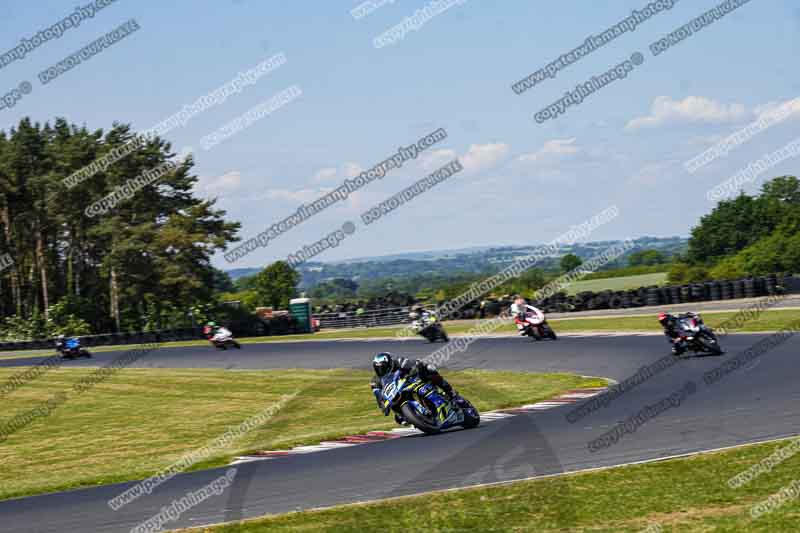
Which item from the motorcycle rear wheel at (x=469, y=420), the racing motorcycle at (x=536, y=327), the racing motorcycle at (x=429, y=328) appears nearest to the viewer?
the motorcycle rear wheel at (x=469, y=420)

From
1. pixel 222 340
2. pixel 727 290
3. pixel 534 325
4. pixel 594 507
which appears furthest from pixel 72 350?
pixel 594 507

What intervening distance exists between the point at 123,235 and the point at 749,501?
53.1 metres

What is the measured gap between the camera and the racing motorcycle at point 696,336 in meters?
20.3

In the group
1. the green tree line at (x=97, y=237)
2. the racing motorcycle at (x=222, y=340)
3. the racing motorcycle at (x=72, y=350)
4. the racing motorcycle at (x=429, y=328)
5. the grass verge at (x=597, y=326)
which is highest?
the green tree line at (x=97, y=237)

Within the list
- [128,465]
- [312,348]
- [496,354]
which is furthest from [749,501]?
[312,348]

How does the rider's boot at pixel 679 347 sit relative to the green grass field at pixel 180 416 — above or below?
below

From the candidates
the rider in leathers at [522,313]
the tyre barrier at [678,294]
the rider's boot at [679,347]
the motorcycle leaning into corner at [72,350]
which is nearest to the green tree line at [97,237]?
the motorcycle leaning into corner at [72,350]

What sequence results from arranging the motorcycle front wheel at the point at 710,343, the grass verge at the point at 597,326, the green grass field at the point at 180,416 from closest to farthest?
the green grass field at the point at 180,416 < the motorcycle front wheel at the point at 710,343 < the grass verge at the point at 597,326

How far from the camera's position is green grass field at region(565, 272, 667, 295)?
67.6 meters

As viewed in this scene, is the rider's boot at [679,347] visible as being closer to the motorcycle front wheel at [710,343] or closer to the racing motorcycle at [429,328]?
the motorcycle front wheel at [710,343]

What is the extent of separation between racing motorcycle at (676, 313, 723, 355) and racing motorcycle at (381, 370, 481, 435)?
8844mm

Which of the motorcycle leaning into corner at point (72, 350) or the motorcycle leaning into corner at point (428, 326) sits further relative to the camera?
the motorcycle leaning into corner at point (72, 350)

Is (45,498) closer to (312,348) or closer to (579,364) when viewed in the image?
(579,364)

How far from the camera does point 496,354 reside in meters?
28.0
